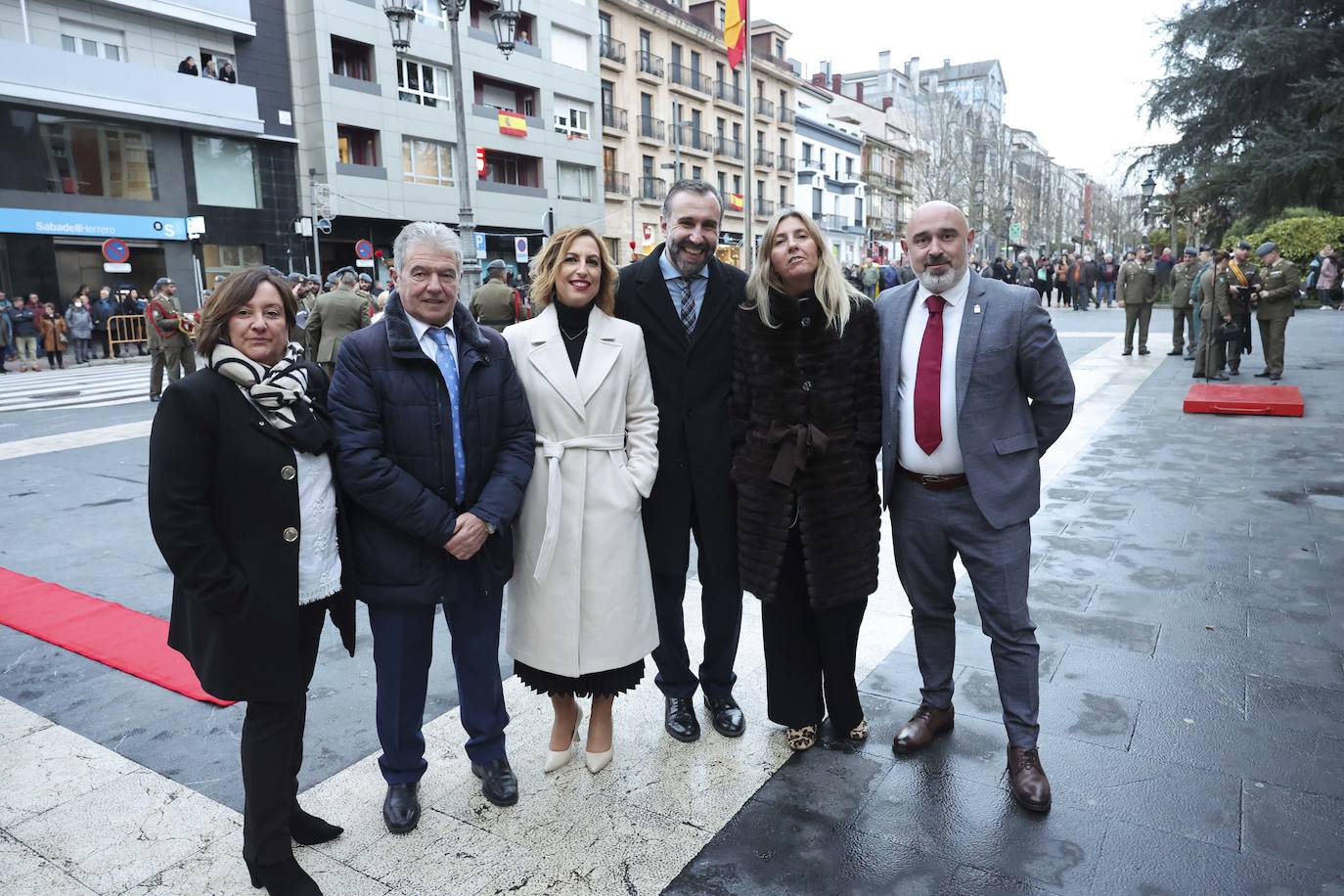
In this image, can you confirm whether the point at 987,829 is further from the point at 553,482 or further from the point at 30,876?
the point at 30,876

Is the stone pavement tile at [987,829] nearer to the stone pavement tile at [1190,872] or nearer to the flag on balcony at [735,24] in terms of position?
the stone pavement tile at [1190,872]

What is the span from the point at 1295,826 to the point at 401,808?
108 inches

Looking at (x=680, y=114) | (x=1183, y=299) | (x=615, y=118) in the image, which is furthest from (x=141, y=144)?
(x=680, y=114)

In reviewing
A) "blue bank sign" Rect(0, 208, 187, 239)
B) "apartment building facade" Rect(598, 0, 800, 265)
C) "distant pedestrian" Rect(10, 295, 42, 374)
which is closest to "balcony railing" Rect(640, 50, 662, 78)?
"apartment building facade" Rect(598, 0, 800, 265)

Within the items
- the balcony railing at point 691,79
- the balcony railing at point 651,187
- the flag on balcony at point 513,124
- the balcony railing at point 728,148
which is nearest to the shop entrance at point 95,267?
the flag on balcony at point 513,124

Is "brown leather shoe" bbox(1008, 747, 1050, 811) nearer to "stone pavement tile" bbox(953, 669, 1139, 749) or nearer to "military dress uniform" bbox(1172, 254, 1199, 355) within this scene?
"stone pavement tile" bbox(953, 669, 1139, 749)

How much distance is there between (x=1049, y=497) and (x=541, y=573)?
16.1 ft

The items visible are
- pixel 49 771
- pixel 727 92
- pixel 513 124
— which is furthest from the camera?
pixel 727 92

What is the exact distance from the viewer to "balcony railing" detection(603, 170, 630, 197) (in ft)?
125

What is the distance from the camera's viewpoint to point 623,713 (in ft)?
11.7

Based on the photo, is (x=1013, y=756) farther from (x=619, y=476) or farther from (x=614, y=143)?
(x=614, y=143)

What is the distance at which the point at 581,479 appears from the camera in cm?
299

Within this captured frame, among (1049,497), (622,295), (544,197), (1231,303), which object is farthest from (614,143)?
(622,295)

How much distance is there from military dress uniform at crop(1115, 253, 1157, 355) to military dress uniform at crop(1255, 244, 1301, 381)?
8.51 ft
